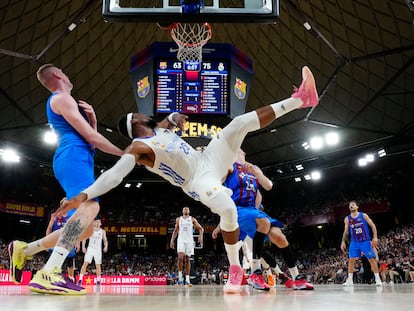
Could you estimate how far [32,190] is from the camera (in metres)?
29.6

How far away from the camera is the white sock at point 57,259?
12.1 feet

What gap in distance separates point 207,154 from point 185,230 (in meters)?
7.58

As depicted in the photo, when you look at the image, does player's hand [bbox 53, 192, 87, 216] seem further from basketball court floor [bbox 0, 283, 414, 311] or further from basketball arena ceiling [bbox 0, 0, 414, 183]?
basketball arena ceiling [bbox 0, 0, 414, 183]

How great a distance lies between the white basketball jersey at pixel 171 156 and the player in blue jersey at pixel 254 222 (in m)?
1.70

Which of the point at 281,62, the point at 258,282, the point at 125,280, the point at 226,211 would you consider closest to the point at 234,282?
the point at 226,211

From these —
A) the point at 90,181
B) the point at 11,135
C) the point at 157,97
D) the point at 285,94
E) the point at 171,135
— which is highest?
the point at 285,94

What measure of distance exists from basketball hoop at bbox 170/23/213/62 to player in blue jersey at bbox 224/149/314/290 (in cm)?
551

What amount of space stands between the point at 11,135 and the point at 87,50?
7.11 m

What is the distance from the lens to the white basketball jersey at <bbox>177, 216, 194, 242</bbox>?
37.5 ft

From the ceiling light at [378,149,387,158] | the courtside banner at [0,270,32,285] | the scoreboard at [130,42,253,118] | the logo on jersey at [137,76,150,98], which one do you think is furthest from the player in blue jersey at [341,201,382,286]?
the ceiling light at [378,149,387,158]

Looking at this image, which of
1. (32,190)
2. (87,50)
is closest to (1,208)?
(32,190)

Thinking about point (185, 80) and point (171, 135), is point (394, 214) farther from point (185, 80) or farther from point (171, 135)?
point (171, 135)

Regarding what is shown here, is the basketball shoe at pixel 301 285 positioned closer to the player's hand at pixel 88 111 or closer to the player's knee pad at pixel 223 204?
the player's knee pad at pixel 223 204

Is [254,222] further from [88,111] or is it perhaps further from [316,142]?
[316,142]
